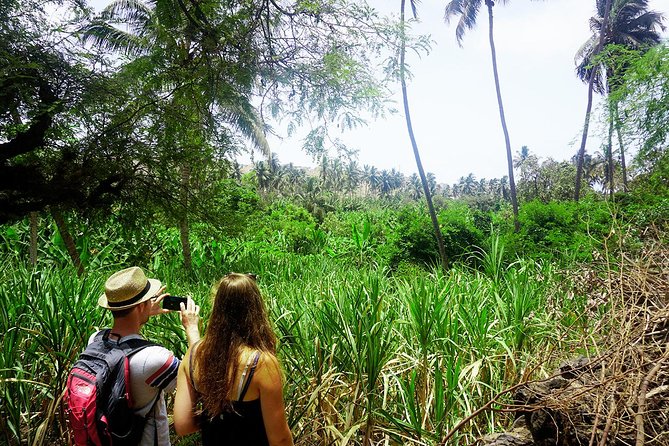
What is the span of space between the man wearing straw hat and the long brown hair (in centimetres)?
15

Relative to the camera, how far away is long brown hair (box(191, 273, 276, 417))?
1609 mm

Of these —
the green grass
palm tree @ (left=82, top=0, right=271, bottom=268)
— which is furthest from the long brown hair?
palm tree @ (left=82, top=0, right=271, bottom=268)

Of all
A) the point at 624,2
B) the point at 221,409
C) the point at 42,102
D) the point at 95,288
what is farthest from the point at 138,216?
the point at 624,2

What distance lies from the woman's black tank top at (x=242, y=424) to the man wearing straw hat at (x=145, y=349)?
0.26 meters

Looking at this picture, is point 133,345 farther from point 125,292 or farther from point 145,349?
point 125,292

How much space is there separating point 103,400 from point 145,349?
0.23 metres

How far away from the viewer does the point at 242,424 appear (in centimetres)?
163

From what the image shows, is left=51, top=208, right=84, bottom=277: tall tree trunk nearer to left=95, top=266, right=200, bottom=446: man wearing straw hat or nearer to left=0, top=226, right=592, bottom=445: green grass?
left=0, top=226, right=592, bottom=445: green grass

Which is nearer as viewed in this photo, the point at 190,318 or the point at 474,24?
the point at 190,318

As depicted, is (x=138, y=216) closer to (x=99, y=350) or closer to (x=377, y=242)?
(x=99, y=350)

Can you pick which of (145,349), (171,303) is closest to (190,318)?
(171,303)

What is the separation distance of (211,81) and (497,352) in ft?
15.3

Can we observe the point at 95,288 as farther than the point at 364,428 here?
Yes

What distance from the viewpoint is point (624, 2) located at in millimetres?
18594
